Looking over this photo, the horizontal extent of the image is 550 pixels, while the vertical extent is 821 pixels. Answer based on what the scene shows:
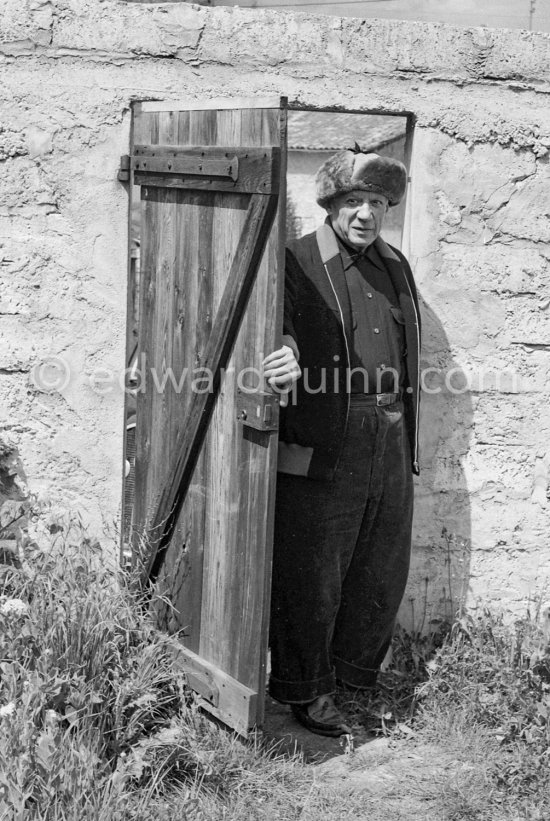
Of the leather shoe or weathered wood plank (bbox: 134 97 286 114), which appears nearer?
weathered wood plank (bbox: 134 97 286 114)

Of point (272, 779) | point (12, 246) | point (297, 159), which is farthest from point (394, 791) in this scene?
point (297, 159)

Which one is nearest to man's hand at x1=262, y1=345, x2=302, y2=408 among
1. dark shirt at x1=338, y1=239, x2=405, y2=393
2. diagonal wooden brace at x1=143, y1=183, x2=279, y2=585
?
diagonal wooden brace at x1=143, y1=183, x2=279, y2=585

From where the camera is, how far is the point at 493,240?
4059 millimetres

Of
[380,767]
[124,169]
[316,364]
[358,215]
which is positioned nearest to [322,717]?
[380,767]

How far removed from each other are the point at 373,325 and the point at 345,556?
89 centimetres

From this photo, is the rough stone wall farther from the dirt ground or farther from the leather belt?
the dirt ground

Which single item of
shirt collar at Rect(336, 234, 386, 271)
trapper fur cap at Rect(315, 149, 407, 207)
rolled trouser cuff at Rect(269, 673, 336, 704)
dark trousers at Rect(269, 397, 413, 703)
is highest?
trapper fur cap at Rect(315, 149, 407, 207)

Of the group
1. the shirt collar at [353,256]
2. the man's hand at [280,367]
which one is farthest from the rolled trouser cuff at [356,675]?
the shirt collar at [353,256]

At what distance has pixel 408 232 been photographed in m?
4.05

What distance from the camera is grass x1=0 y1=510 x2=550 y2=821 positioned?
296cm

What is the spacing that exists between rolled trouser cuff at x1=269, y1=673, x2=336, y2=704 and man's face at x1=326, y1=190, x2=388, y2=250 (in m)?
1.68

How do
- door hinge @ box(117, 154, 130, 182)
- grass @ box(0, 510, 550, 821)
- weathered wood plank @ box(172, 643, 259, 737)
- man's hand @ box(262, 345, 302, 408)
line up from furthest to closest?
door hinge @ box(117, 154, 130, 182)
weathered wood plank @ box(172, 643, 259, 737)
man's hand @ box(262, 345, 302, 408)
grass @ box(0, 510, 550, 821)

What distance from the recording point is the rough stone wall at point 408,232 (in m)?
3.76

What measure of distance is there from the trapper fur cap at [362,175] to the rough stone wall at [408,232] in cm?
36
